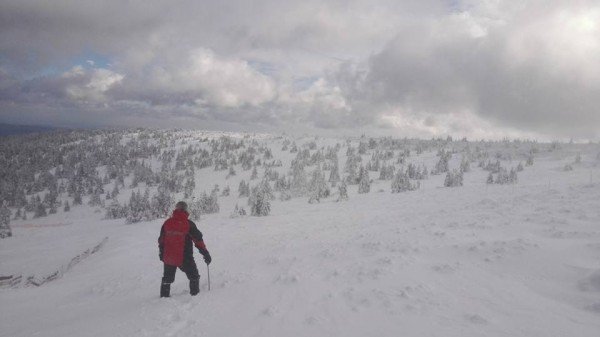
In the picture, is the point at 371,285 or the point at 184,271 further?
the point at 184,271

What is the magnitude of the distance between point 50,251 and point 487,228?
25.9 meters

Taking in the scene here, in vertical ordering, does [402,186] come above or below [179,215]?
below

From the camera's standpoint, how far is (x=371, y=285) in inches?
322

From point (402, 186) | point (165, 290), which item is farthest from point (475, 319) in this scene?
point (402, 186)

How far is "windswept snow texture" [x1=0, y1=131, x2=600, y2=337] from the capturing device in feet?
20.9

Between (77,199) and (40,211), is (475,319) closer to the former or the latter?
(40,211)

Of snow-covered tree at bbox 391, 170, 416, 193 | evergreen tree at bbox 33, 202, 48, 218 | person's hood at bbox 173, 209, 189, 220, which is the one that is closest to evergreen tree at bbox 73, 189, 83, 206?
evergreen tree at bbox 33, 202, 48, 218

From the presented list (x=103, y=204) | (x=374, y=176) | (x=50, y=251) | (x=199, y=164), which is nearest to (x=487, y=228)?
(x=50, y=251)

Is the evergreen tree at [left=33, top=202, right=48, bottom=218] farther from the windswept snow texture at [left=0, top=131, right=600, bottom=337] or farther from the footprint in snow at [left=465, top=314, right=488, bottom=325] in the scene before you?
the footprint in snow at [left=465, top=314, right=488, bottom=325]

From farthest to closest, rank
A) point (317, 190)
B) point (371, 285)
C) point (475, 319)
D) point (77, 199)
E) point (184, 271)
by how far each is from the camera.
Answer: point (77, 199), point (317, 190), point (184, 271), point (371, 285), point (475, 319)

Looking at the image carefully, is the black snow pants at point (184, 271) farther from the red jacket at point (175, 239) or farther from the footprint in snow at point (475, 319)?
the footprint in snow at point (475, 319)

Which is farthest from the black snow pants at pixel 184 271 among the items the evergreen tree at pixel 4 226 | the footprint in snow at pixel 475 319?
the evergreen tree at pixel 4 226

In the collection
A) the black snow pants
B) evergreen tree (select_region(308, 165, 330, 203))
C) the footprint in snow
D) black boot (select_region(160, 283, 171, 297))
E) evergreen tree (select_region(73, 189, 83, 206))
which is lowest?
evergreen tree (select_region(73, 189, 83, 206))

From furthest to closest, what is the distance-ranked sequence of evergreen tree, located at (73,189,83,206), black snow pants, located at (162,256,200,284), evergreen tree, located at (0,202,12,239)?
1. evergreen tree, located at (73,189,83,206)
2. evergreen tree, located at (0,202,12,239)
3. black snow pants, located at (162,256,200,284)
